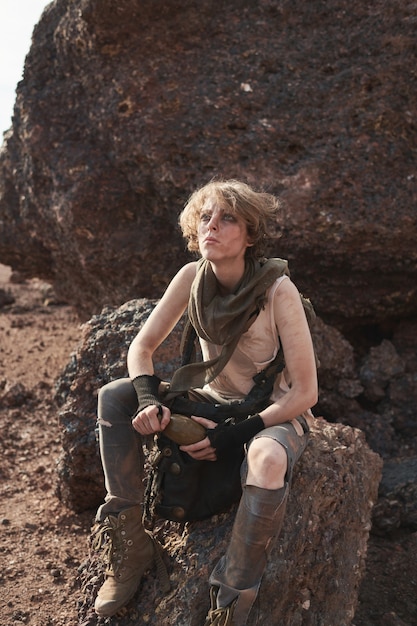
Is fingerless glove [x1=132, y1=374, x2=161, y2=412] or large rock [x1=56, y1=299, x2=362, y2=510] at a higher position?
fingerless glove [x1=132, y1=374, x2=161, y2=412]

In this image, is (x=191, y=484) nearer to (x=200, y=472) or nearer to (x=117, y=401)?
(x=200, y=472)

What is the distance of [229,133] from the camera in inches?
194

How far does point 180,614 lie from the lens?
8.82ft

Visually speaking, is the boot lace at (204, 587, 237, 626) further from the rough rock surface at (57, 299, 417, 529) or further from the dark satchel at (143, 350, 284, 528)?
the rough rock surface at (57, 299, 417, 529)

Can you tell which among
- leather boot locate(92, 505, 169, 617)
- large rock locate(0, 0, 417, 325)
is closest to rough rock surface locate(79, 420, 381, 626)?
leather boot locate(92, 505, 169, 617)

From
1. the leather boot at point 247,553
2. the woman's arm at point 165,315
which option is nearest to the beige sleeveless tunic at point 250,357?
the woman's arm at point 165,315

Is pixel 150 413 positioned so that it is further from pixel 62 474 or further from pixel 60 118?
pixel 60 118

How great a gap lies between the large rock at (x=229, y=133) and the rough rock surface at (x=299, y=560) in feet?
6.68

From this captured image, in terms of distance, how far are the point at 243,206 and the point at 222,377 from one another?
0.76 metres

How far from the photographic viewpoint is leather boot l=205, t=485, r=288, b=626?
8.19ft

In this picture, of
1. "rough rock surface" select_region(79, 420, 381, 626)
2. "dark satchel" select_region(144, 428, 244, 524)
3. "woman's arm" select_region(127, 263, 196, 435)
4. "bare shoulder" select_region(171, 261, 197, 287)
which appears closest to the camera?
"rough rock surface" select_region(79, 420, 381, 626)

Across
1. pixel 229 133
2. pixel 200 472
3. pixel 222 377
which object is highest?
pixel 229 133

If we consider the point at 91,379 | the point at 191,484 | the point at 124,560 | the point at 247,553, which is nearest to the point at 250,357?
the point at 191,484

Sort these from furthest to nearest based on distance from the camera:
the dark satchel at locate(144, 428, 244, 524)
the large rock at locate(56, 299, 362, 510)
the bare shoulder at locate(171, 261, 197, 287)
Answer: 1. the large rock at locate(56, 299, 362, 510)
2. the bare shoulder at locate(171, 261, 197, 287)
3. the dark satchel at locate(144, 428, 244, 524)
